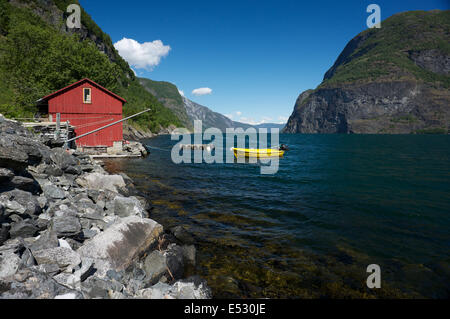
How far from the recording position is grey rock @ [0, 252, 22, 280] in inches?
160

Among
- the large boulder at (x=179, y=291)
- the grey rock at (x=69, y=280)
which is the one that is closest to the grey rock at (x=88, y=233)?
the grey rock at (x=69, y=280)

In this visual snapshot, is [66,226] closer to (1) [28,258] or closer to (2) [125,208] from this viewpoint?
(1) [28,258]

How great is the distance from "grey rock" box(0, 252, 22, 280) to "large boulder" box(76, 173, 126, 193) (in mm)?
7287

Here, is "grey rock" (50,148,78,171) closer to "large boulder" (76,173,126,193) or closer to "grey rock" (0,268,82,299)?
"large boulder" (76,173,126,193)

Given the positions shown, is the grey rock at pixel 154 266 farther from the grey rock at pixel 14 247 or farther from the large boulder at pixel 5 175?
the large boulder at pixel 5 175

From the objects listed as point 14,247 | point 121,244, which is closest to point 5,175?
point 14,247

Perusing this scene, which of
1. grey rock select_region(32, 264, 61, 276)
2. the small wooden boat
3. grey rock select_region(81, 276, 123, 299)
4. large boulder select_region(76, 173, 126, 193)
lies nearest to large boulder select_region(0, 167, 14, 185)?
grey rock select_region(32, 264, 61, 276)

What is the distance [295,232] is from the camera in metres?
9.90

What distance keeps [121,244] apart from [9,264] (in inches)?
90.0

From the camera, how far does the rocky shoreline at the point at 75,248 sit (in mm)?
4238

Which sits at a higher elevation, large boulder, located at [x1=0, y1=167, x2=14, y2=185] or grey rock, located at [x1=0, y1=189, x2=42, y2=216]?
large boulder, located at [x1=0, y1=167, x2=14, y2=185]

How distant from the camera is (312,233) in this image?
9.84 m
